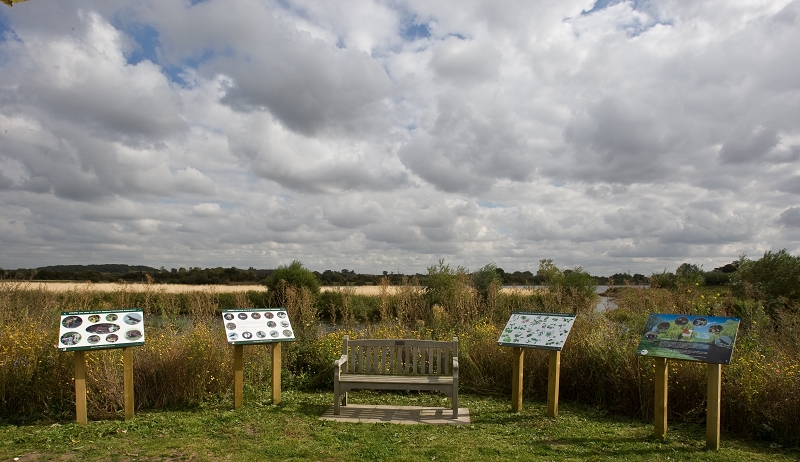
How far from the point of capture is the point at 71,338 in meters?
5.33

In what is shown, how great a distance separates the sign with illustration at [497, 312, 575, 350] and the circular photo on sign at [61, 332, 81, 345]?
4.47 m

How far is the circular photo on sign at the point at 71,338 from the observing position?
5.28 m

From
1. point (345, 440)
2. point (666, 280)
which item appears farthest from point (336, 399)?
point (666, 280)

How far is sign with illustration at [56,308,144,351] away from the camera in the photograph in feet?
17.5

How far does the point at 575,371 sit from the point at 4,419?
663 centimetres

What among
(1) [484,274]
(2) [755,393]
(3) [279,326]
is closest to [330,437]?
(3) [279,326]

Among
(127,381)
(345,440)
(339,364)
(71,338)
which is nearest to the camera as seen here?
(345,440)

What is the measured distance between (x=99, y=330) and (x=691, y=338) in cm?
596

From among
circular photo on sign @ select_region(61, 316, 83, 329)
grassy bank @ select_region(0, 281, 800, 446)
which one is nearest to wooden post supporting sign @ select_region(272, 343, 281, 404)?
grassy bank @ select_region(0, 281, 800, 446)

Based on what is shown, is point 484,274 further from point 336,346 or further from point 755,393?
point 755,393

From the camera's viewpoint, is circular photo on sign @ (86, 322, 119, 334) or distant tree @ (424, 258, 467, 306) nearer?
circular photo on sign @ (86, 322, 119, 334)

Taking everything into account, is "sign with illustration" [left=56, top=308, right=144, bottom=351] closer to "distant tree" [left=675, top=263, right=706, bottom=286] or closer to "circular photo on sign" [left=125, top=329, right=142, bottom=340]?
"circular photo on sign" [left=125, top=329, right=142, bottom=340]

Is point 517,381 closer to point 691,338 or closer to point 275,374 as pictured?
point 691,338

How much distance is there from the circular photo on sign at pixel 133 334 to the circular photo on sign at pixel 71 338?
0.45m
